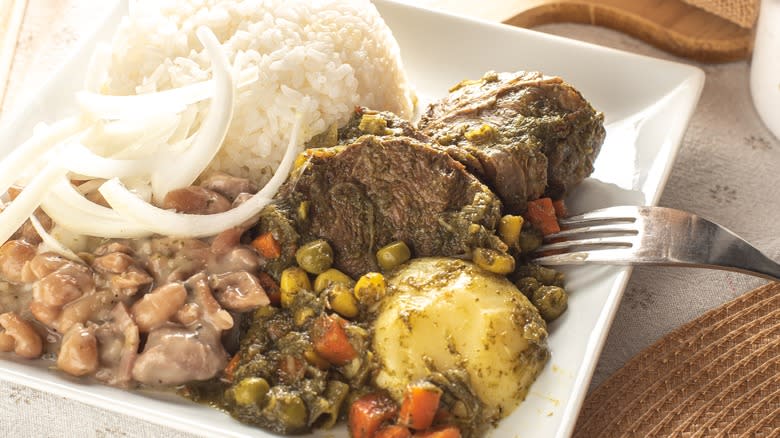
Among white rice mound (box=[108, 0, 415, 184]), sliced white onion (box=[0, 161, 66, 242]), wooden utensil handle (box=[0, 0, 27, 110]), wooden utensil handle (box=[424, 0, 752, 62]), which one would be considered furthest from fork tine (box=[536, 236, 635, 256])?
wooden utensil handle (box=[0, 0, 27, 110])

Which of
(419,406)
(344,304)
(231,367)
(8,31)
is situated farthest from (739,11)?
(8,31)

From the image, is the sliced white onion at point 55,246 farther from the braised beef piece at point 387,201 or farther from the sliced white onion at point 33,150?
the braised beef piece at point 387,201

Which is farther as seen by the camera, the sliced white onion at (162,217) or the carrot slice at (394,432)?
the sliced white onion at (162,217)

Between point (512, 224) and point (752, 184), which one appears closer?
point (512, 224)

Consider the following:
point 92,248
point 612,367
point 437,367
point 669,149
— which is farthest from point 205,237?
point 669,149

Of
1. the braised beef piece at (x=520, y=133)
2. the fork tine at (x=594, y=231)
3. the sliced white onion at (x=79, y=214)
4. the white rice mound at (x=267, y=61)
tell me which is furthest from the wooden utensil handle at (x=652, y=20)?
the sliced white onion at (x=79, y=214)

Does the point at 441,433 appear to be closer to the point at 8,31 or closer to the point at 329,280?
the point at 329,280

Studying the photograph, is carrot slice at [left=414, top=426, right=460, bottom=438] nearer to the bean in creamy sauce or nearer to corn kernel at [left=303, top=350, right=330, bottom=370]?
corn kernel at [left=303, top=350, right=330, bottom=370]

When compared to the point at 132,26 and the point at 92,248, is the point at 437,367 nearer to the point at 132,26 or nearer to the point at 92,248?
the point at 92,248
